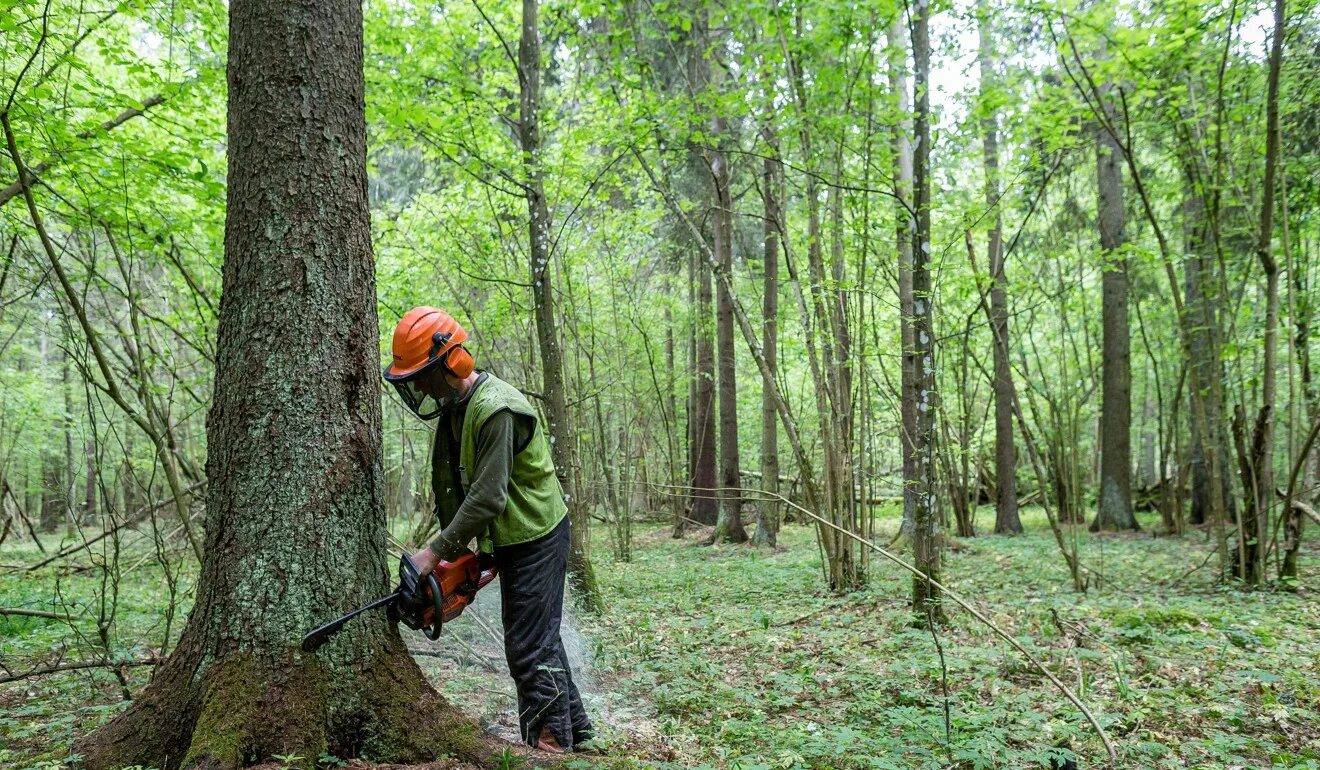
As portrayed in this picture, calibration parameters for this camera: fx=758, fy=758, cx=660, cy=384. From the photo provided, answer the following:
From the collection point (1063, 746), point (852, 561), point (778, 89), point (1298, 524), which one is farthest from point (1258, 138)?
point (1063, 746)

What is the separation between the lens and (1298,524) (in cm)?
738

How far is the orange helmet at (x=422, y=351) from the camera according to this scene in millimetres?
3375

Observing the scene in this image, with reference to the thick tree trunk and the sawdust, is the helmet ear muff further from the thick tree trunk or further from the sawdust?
the sawdust

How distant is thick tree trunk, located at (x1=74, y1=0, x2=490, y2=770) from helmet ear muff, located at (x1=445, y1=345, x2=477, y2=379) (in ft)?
1.25

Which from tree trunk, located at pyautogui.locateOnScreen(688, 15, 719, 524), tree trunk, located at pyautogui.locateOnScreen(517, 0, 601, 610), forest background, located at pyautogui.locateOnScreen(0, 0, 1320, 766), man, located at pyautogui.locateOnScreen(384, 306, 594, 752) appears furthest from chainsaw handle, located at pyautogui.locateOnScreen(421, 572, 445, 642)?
tree trunk, located at pyautogui.locateOnScreen(688, 15, 719, 524)

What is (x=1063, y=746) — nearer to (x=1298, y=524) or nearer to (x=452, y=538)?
(x=452, y=538)

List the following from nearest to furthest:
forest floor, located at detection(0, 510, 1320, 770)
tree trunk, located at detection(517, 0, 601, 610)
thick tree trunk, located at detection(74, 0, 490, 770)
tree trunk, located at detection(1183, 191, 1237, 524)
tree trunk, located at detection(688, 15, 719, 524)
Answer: thick tree trunk, located at detection(74, 0, 490, 770), forest floor, located at detection(0, 510, 1320, 770), tree trunk, located at detection(517, 0, 601, 610), tree trunk, located at detection(1183, 191, 1237, 524), tree trunk, located at detection(688, 15, 719, 524)

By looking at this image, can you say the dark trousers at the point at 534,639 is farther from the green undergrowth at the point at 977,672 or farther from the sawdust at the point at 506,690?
the green undergrowth at the point at 977,672

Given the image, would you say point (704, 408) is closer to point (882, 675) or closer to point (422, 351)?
point (882, 675)

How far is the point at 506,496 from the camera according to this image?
11.0 ft

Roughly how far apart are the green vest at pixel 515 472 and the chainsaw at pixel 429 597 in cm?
15

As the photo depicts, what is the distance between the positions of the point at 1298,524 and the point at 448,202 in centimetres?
1090

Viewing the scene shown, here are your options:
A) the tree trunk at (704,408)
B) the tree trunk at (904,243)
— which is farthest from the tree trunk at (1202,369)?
the tree trunk at (704,408)

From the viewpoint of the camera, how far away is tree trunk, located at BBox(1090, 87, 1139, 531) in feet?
42.1
